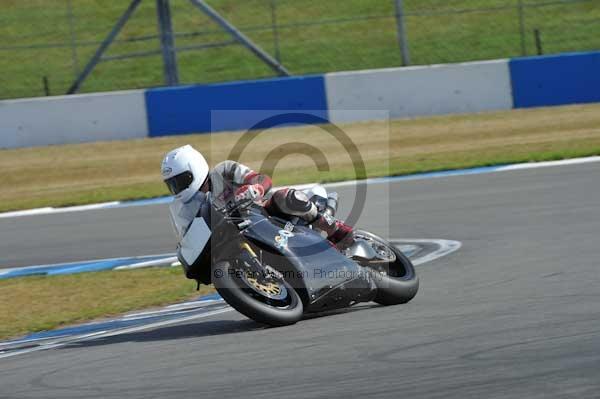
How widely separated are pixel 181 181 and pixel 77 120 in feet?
39.9

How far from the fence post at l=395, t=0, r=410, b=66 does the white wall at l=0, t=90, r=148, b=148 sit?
4.51 meters

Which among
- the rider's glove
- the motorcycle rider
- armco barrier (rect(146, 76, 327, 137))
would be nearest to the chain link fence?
armco barrier (rect(146, 76, 327, 137))

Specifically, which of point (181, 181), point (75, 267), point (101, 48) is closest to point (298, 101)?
point (101, 48)

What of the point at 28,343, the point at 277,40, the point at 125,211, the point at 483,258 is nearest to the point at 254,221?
the point at 28,343

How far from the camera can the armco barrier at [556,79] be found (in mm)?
18141

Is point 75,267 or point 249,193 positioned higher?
point 249,193

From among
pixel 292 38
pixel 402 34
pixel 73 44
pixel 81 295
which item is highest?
pixel 73 44

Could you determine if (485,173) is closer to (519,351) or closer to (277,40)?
(277,40)

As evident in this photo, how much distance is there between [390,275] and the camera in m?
7.66

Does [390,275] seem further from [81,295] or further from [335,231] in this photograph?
[81,295]

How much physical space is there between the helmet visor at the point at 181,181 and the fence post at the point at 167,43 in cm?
1212

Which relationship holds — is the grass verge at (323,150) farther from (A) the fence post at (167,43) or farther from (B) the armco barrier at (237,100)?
(A) the fence post at (167,43)

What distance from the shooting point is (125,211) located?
46.3 ft

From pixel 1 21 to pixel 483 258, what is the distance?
1420 centimetres
